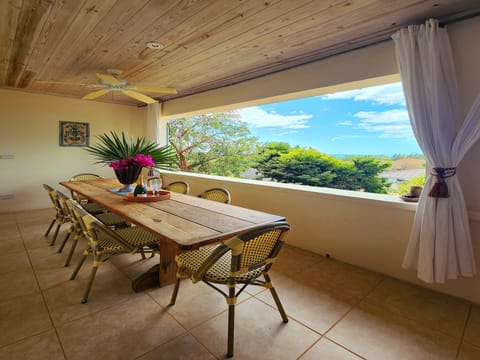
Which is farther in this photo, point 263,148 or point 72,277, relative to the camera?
point 263,148

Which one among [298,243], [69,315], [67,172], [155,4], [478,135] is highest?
[155,4]

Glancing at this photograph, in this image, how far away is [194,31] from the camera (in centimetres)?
226

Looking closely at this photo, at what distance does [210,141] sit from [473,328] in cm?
628

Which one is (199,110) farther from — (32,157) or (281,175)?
(32,157)

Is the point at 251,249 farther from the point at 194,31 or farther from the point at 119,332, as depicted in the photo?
the point at 194,31

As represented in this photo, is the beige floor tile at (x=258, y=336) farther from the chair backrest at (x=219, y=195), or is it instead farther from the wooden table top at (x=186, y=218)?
the chair backrest at (x=219, y=195)

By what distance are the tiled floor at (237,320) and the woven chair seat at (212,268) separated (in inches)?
15.0

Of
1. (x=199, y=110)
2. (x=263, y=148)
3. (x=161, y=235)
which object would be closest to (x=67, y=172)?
(x=199, y=110)

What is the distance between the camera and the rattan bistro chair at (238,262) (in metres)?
1.39

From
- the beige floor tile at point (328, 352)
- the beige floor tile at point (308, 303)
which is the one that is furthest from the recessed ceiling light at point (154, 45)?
the beige floor tile at point (328, 352)

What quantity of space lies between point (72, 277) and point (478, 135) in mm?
3423

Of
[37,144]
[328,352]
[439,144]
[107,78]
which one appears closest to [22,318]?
[328,352]

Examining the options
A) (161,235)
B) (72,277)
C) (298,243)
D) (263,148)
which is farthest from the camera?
(263,148)

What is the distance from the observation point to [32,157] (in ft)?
15.7
